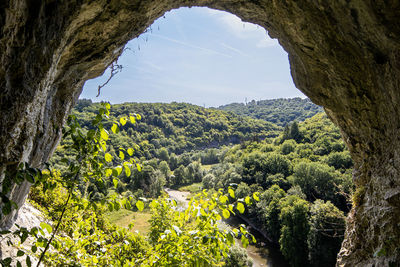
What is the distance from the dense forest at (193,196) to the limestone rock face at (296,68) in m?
0.76

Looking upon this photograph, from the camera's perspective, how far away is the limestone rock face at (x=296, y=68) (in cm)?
312

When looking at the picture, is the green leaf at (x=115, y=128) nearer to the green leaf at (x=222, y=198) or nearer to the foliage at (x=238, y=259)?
the green leaf at (x=222, y=198)

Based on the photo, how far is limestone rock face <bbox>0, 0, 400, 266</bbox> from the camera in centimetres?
312

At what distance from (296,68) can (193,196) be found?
5639mm

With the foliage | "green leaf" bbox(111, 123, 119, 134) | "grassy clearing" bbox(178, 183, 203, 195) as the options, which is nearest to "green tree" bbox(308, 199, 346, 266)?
the foliage

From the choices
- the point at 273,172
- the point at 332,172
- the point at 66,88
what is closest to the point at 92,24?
the point at 66,88

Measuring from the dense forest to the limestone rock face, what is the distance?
0.76 meters

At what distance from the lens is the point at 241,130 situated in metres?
178

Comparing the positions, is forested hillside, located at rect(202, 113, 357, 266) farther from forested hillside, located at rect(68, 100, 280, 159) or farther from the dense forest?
forested hillside, located at rect(68, 100, 280, 159)

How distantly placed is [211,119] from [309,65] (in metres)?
180

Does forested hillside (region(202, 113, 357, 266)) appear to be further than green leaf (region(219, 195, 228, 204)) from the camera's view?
Yes

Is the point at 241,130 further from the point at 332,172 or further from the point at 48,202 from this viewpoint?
the point at 48,202

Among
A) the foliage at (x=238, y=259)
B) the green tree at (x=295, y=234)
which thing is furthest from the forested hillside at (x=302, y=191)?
the foliage at (x=238, y=259)

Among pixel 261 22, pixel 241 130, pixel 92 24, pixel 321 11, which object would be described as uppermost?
pixel 261 22
